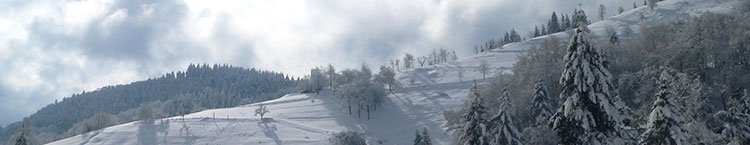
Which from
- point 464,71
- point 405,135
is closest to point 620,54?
point 405,135

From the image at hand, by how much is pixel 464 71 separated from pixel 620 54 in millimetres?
73125

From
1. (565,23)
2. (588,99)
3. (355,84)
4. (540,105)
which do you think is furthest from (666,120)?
(565,23)

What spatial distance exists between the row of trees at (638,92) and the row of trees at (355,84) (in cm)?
3511

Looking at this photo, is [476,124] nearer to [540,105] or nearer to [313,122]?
[540,105]

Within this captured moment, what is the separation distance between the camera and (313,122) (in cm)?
10162

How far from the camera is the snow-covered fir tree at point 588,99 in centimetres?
1764

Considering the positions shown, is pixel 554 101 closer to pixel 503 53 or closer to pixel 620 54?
pixel 620 54

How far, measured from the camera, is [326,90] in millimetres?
139125

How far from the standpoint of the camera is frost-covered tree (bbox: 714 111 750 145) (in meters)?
26.8

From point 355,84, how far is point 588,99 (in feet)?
312

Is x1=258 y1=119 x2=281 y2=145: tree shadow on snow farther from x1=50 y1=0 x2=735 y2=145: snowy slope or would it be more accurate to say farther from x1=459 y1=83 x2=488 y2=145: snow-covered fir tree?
x1=459 y1=83 x2=488 y2=145: snow-covered fir tree

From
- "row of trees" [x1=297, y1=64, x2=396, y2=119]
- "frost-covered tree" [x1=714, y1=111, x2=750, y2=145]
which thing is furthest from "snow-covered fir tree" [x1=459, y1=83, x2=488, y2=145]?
"row of trees" [x1=297, y1=64, x2=396, y2=119]

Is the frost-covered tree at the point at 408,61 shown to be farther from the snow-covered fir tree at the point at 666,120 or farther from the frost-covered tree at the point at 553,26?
the snow-covered fir tree at the point at 666,120

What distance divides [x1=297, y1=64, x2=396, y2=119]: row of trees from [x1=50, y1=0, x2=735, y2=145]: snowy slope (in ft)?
7.90
